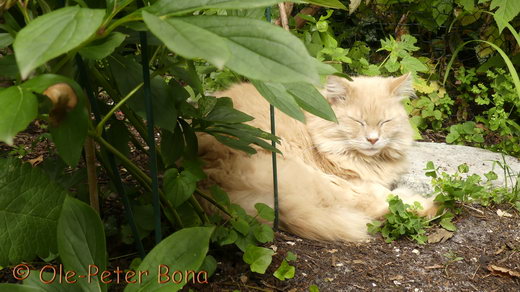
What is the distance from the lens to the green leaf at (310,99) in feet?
3.12

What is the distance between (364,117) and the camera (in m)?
2.61

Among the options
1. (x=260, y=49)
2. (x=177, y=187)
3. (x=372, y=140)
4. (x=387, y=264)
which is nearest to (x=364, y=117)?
(x=372, y=140)

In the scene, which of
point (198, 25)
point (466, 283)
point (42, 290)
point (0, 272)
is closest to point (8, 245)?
point (42, 290)

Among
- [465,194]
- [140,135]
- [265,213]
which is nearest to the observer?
[140,135]

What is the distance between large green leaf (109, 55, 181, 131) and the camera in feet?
3.39

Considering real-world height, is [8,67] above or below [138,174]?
above

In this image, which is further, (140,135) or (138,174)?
(140,135)

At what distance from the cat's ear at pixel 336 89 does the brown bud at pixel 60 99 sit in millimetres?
1999

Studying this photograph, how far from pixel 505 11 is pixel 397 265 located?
7.36 ft

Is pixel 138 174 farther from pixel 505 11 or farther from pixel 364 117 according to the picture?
pixel 505 11

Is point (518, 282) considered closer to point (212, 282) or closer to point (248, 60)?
point (212, 282)

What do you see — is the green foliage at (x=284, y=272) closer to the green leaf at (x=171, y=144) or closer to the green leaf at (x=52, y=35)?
the green leaf at (x=171, y=144)

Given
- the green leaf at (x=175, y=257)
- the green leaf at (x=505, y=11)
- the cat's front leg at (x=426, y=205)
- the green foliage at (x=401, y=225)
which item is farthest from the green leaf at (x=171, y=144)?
the green leaf at (x=505, y=11)

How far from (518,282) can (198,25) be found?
149 centimetres
